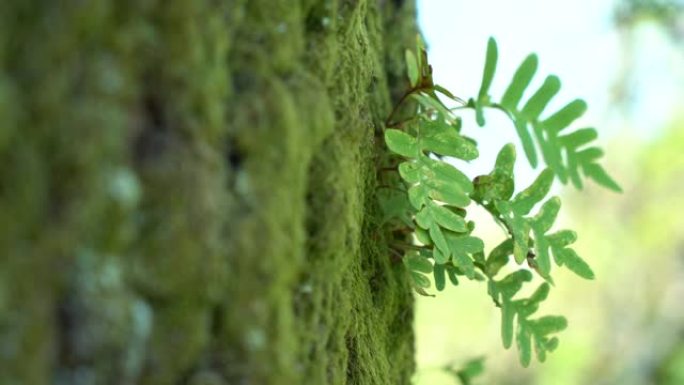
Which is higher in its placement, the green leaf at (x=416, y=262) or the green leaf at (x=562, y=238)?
the green leaf at (x=562, y=238)

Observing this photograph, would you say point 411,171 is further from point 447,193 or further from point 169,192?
point 169,192

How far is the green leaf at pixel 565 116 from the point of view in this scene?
1260mm

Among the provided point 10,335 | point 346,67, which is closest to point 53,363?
point 10,335

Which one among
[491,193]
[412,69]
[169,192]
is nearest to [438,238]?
[491,193]

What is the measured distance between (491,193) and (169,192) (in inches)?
25.3

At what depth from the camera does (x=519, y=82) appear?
49.8 inches

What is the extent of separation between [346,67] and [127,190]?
45 centimetres

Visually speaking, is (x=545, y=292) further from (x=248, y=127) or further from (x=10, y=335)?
(x=10, y=335)

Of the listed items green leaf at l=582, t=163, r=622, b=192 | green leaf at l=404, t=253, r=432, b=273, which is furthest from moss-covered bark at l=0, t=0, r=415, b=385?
green leaf at l=582, t=163, r=622, b=192

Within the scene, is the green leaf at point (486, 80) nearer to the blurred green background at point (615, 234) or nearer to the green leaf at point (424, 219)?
the green leaf at point (424, 219)

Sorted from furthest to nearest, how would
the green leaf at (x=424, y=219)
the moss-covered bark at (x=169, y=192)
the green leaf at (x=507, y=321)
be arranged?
the green leaf at (x=507, y=321) < the green leaf at (x=424, y=219) < the moss-covered bark at (x=169, y=192)

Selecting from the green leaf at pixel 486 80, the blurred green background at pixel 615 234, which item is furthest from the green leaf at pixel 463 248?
the blurred green background at pixel 615 234

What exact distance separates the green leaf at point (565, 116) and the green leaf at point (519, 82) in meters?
0.06

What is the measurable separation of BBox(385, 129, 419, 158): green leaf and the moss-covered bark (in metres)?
0.22
